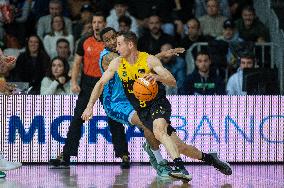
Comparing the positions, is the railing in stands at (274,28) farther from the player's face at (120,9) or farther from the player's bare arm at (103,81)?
the player's bare arm at (103,81)

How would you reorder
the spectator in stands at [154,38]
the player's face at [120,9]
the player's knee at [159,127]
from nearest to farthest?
the player's knee at [159,127], the spectator in stands at [154,38], the player's face at [120,9]

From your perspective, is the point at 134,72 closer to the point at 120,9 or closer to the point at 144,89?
the point at 144,89

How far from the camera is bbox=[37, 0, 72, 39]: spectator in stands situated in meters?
19.4

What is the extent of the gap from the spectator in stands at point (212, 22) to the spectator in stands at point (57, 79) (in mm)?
3611

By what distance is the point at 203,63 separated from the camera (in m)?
17.1

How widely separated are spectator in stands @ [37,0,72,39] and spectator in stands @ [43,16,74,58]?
360 millimetres

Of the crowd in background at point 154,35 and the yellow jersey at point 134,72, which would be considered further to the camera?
the crowd in background at point 154,35

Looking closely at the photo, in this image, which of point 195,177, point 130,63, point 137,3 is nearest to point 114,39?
point 130,63

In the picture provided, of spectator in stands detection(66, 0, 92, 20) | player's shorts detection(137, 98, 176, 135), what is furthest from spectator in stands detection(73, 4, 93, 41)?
player's shorts detection(137, 98, 176, 135)

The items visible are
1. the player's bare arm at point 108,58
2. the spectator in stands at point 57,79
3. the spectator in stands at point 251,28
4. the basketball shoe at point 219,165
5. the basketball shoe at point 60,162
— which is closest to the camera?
the basketball shoe at point 219,165

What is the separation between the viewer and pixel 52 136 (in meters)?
15.7

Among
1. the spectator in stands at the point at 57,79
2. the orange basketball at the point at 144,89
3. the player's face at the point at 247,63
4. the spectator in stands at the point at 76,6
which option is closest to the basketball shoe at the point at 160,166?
the orange basketball at the point at 144,89

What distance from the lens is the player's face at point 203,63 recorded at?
674 inches

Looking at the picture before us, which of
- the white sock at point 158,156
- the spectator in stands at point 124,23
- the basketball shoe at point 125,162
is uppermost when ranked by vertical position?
the spectator in stands at point 124,23
